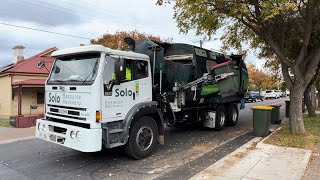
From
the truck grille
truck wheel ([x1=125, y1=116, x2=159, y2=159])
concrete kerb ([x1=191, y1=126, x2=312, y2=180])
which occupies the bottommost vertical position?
concrete kerb ([x1=191, y1=126, x2=312, y2=180])

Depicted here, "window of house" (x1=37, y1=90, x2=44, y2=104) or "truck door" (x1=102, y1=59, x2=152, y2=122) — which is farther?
"window of house" (x1=37, y1=90, x2=44, y2=104)

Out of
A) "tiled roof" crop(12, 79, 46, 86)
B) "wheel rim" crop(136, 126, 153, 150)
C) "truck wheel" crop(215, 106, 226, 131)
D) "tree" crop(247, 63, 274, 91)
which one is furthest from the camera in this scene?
"tree" crop(247, 63, 274, 91)

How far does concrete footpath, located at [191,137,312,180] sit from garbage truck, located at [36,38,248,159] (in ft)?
6.44

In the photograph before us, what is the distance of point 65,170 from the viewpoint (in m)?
6.78

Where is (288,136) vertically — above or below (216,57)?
below

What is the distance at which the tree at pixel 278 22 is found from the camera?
9.42 m

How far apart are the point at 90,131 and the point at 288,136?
652 centimetres

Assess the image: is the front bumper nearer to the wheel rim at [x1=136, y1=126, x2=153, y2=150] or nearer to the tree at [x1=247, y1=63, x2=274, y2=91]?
the wheel rim at [x1=136, y1=126, x2=153, y2=150]

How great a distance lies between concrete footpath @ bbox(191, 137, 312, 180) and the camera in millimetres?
6023

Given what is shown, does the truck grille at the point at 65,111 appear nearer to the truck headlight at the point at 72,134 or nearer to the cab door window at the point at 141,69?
the truck headlight at the point at 72,134

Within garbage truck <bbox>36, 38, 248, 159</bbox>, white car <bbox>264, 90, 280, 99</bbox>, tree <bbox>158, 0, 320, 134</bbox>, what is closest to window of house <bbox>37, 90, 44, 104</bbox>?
tree <bbox>158, 0, 320, 134</bbox>

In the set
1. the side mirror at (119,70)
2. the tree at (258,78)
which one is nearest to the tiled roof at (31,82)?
the side mirror at (119,70)

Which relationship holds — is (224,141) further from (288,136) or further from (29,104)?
(29,104)

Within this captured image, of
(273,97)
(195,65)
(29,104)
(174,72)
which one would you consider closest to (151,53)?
(174,72)
